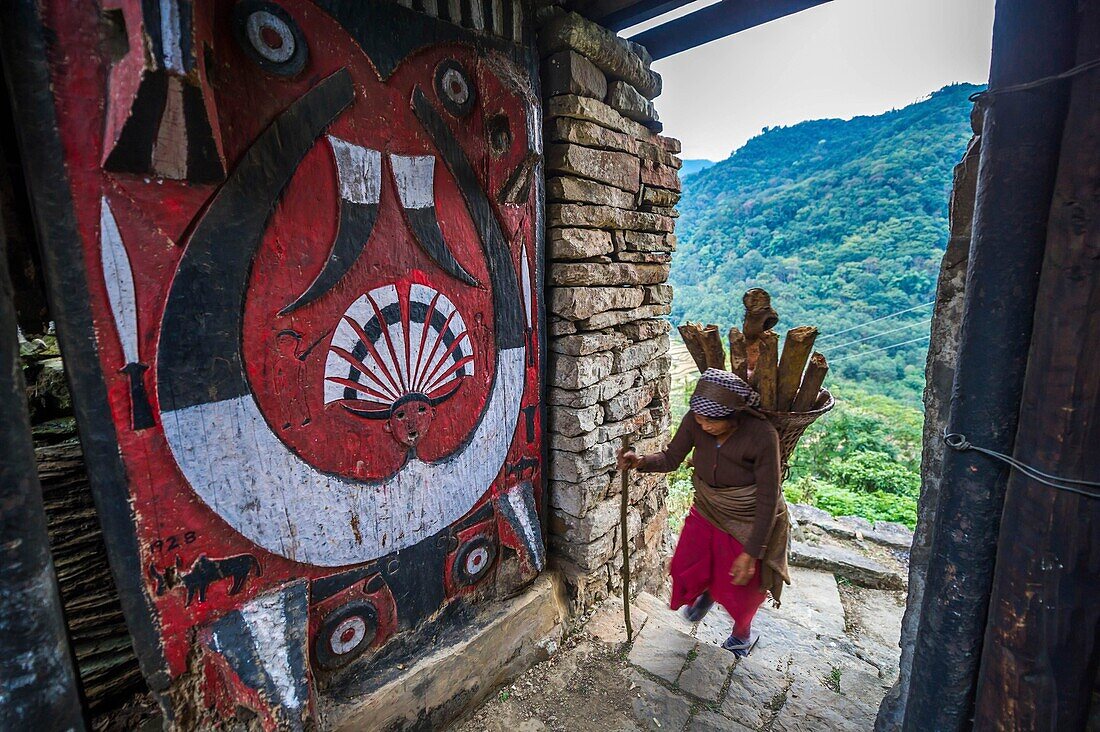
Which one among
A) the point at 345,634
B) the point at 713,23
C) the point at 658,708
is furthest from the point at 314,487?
the point at 713,23

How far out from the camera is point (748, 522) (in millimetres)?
2461

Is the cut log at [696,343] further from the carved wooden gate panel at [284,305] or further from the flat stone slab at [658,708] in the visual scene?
the flat stone slab at [658,708]

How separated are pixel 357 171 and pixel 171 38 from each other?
0.58 metres

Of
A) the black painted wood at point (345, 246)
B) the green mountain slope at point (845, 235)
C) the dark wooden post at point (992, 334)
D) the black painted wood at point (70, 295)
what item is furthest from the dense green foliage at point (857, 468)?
the green mountain slope at point (845, 235)

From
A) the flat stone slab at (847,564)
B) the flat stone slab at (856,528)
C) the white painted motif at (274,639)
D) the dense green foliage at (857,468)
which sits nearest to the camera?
the white painted motif at (274,639)

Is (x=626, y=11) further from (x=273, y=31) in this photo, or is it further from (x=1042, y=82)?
(x=1042, y=82)

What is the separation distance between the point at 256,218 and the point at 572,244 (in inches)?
54.5

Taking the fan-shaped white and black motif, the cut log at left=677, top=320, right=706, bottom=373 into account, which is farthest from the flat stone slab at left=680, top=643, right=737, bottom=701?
the fan-shaped white and black motif

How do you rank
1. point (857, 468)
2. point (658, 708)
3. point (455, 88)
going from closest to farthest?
point (455, 88), point (658, 708), point (857, 468)

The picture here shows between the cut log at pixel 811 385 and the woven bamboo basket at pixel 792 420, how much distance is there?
0.14ft

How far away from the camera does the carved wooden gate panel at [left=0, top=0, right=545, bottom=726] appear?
3.67ft

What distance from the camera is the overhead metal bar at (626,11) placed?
7.21ft

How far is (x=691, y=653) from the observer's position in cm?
246

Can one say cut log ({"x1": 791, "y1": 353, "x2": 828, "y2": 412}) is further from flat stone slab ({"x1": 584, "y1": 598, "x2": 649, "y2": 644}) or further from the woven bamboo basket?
flat stone slab ({"x1": 584, "y1": 598, "x2": 649, "y2": 644})
